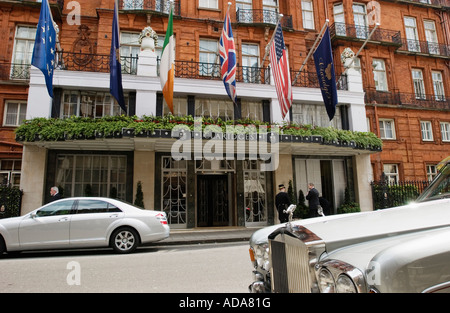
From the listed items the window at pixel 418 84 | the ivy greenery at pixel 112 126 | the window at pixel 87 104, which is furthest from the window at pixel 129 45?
the window at pixel 418 84

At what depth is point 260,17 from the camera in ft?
64.3

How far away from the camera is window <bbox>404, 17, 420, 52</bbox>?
24.4 metres

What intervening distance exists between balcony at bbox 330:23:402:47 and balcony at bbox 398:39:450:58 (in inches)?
44.8

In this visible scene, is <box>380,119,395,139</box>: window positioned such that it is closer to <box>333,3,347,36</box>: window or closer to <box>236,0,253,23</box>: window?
<box>333,3,347,36</box>: window

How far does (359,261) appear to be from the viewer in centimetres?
204

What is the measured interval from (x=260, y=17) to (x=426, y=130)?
51.6 ft

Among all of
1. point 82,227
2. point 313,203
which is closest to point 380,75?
point 313,203

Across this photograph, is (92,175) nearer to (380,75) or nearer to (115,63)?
(115,63)

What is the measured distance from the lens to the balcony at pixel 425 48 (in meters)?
24.1

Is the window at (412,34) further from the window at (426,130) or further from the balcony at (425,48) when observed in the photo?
the window at (426,130)

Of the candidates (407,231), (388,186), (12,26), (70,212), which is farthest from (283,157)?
(12,26)

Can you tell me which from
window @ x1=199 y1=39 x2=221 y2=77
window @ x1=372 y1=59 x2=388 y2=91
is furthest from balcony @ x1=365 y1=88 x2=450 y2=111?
window @ x1=199 y1=39 x2=221 y2=77

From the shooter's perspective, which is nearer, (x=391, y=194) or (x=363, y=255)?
(x=363, y=255)
